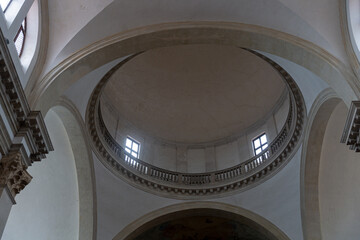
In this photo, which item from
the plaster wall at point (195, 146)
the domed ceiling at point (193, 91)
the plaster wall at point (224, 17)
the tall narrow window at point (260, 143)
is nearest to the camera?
the plaster wall at point (224, 17)

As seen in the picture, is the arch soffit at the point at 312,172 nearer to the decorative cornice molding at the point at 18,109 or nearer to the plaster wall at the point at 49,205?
the plaster wall at the point at 49,205

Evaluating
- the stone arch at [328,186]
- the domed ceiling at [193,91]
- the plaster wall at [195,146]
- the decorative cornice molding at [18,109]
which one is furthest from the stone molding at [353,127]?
the domed ceiling at [193,91]

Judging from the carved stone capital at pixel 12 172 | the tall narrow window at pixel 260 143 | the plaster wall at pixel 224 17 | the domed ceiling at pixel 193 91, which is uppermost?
the domed ceiling at pixel 193 91

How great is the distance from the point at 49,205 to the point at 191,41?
27.0 ft

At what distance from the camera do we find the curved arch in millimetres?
14875

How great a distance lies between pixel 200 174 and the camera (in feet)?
56.9

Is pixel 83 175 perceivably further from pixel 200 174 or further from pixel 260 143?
pixel 260 143

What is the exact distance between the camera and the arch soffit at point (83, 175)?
1288 centimetres

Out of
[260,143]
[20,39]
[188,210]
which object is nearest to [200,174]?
[188,210]

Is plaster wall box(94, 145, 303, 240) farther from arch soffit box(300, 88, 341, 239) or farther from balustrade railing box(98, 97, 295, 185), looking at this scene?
balustrade railing box(98, 97, 295, 185)

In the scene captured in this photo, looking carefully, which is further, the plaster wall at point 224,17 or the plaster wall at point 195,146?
the plaster wall at point 195,146

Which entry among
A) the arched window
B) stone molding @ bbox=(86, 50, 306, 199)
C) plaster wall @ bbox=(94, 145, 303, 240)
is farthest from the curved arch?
the arched window

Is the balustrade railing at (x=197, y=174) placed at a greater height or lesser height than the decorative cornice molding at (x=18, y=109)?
greater

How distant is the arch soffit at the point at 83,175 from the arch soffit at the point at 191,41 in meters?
3.49
